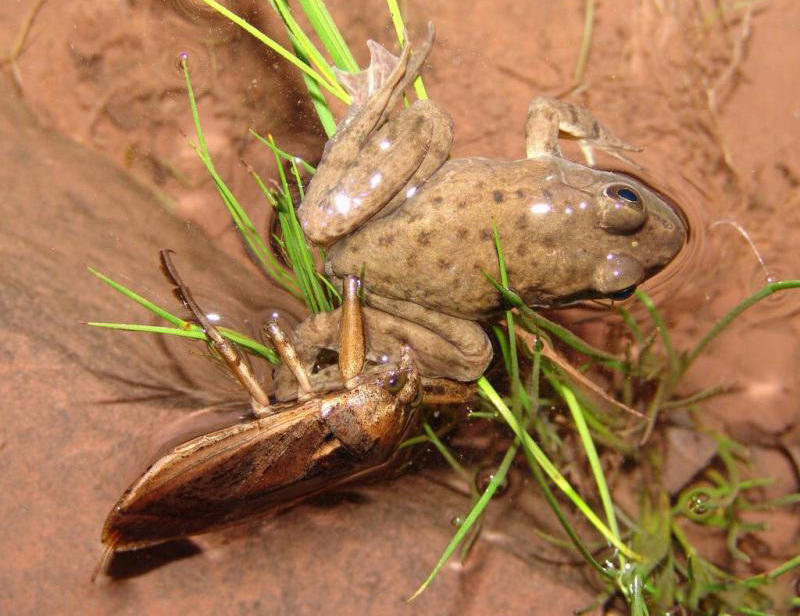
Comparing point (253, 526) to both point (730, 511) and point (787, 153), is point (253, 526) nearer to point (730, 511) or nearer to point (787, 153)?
point (730, 511)

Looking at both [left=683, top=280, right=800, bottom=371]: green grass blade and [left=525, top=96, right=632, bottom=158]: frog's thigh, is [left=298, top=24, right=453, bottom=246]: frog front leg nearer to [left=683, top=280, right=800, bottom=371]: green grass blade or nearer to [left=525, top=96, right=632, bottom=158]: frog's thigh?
[left=525, top=96, right=632, bottom=158]: frog's thigh

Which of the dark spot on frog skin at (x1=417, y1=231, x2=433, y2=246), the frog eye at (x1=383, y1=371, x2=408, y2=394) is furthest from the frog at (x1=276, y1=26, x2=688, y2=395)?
the frog eye at (x1=383, y1=371, x2=408, y2=394)

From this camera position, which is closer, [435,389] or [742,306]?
[742,306]

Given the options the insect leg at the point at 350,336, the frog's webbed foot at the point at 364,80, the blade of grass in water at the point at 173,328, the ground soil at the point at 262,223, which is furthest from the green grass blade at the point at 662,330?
the blade of grass in water at the point at 173,328

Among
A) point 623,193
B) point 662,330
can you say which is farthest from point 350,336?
point 662,330

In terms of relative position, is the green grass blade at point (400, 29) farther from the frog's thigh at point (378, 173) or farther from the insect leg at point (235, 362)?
the insect leg at point (235, 362)

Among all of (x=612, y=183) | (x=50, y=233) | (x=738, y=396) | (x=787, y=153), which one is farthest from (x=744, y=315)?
(x=50, y=233)

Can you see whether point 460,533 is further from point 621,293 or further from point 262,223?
point 262,223
